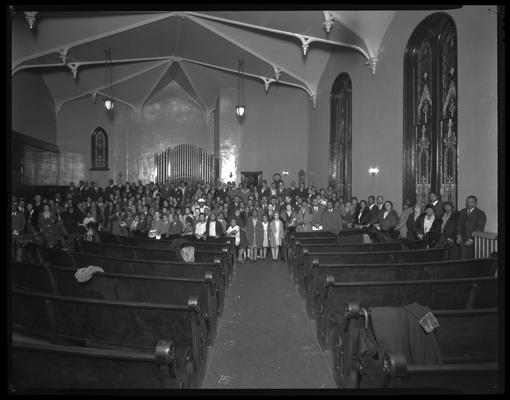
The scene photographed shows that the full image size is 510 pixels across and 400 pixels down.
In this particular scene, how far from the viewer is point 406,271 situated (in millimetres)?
5273

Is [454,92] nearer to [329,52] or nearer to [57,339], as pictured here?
[329,52]

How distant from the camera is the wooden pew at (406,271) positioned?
5238 millimetres

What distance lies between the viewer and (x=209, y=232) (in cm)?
1109

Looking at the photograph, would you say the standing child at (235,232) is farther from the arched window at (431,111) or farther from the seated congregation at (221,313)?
the arched window at (431,111)

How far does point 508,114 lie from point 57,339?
4.80m

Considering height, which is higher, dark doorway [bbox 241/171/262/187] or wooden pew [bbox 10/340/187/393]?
dark doorway [bbox 241/171/262/187]

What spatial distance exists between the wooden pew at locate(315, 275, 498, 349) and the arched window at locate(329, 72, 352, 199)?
1027 centimetres

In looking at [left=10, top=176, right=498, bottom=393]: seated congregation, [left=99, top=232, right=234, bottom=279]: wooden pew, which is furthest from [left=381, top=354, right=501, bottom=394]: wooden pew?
[left=99, top=232, right=234, bottom=279]: wooden pew

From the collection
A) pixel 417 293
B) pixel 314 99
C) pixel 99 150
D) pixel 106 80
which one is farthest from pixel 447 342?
pixel 99 150

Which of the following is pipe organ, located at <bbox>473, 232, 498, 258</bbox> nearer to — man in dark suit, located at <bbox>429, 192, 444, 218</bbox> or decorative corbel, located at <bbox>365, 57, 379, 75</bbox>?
man in dark suit, located at <bbox>429, 192, 444, 218</bbox>

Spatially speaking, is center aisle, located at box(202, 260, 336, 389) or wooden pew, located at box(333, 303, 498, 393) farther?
center aisle, located at box(202, 260, 336, 389)

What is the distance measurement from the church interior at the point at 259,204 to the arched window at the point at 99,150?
0.13 meters

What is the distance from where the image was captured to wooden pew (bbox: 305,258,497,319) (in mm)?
5238

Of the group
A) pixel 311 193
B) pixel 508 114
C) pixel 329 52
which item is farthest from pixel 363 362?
pixel 329 52
